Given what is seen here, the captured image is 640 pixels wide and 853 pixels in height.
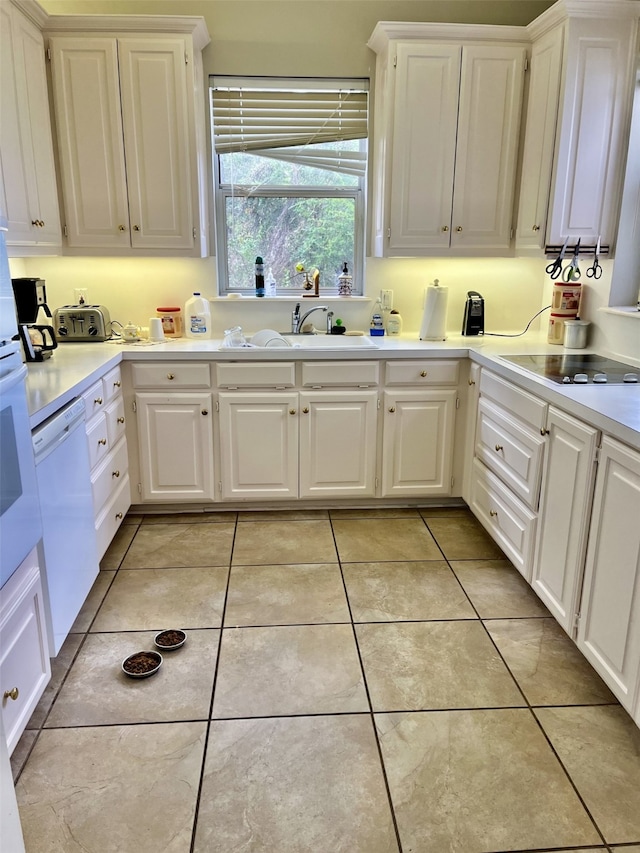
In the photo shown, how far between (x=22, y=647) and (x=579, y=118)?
122 inches

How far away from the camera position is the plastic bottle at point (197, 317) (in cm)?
341

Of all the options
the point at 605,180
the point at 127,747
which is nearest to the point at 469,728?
the point at 127,747

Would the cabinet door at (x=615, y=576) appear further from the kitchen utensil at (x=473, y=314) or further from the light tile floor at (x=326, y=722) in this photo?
the kitchen utensil at (x=473, y=314)

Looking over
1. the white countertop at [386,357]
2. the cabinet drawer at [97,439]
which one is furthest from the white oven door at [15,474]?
the cabinet drawer at [97,439]

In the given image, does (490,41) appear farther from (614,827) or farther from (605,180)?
(614,827)

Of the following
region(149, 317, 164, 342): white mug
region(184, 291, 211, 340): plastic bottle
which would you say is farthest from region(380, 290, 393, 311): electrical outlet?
region(149, 317, 164, 342): white mug

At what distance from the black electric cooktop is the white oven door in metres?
1.77

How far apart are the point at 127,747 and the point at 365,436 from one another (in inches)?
73.2

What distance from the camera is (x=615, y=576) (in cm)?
180

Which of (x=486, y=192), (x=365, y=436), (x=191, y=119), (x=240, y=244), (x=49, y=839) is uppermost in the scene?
(x=191, y=119)

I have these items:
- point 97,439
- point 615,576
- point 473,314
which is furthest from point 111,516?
point 473,314

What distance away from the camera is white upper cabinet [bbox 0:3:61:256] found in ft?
8.42

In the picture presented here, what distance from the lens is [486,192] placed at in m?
3.21

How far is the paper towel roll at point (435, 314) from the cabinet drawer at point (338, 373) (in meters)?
0.43
